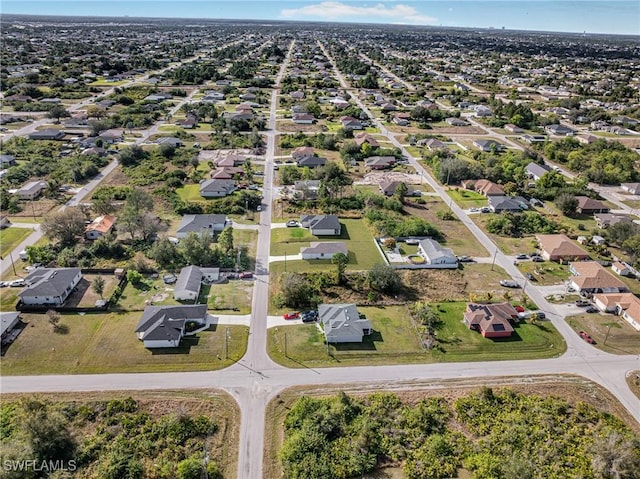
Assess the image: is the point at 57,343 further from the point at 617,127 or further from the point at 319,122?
the point at 617,127

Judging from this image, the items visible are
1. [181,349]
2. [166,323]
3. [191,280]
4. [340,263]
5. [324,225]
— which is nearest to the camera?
[181,349]

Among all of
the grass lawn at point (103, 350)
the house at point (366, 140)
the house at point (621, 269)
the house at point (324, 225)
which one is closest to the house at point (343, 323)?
the grass lawn at point (103, 350)

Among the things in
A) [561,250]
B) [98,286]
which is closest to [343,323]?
[98,286]

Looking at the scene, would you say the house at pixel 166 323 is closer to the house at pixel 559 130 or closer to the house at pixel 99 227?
the house at pixel 99 227

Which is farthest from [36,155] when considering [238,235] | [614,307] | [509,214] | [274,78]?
[274,78]

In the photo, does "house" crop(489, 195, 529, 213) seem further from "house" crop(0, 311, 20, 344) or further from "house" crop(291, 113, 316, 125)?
"house" crop(0, 311, 20, 344)

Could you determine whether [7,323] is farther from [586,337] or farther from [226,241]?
[586,337]
